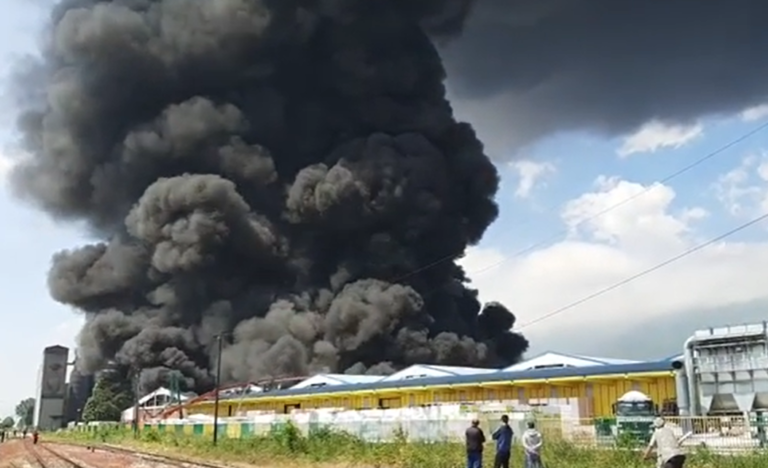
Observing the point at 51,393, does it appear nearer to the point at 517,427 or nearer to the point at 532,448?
the point at 517,427

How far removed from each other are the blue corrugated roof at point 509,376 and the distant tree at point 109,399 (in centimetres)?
3646

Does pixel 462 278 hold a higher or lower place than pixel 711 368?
higher

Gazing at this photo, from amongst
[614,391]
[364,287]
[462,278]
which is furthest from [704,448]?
[462,278]

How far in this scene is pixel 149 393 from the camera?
80375 millimetres

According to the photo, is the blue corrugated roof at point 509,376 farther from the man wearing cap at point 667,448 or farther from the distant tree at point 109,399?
the distant tree at point 109,399

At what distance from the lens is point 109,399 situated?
88438 millimetres

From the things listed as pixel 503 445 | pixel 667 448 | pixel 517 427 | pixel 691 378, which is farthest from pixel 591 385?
pixel 667 448

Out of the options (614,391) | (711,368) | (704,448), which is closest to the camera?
(704,448)

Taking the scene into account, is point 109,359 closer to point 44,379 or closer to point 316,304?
point 316,304

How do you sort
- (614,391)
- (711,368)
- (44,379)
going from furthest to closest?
1. (44,379)
2. (614,391)
3. (711,368)

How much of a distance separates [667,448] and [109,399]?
84.4 metres

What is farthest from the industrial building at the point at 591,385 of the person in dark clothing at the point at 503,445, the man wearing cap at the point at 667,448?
the man wearing cap at the point at 667,448

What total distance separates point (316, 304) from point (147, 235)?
16.4m

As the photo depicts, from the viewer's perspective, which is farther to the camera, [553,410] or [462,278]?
[462,278]
